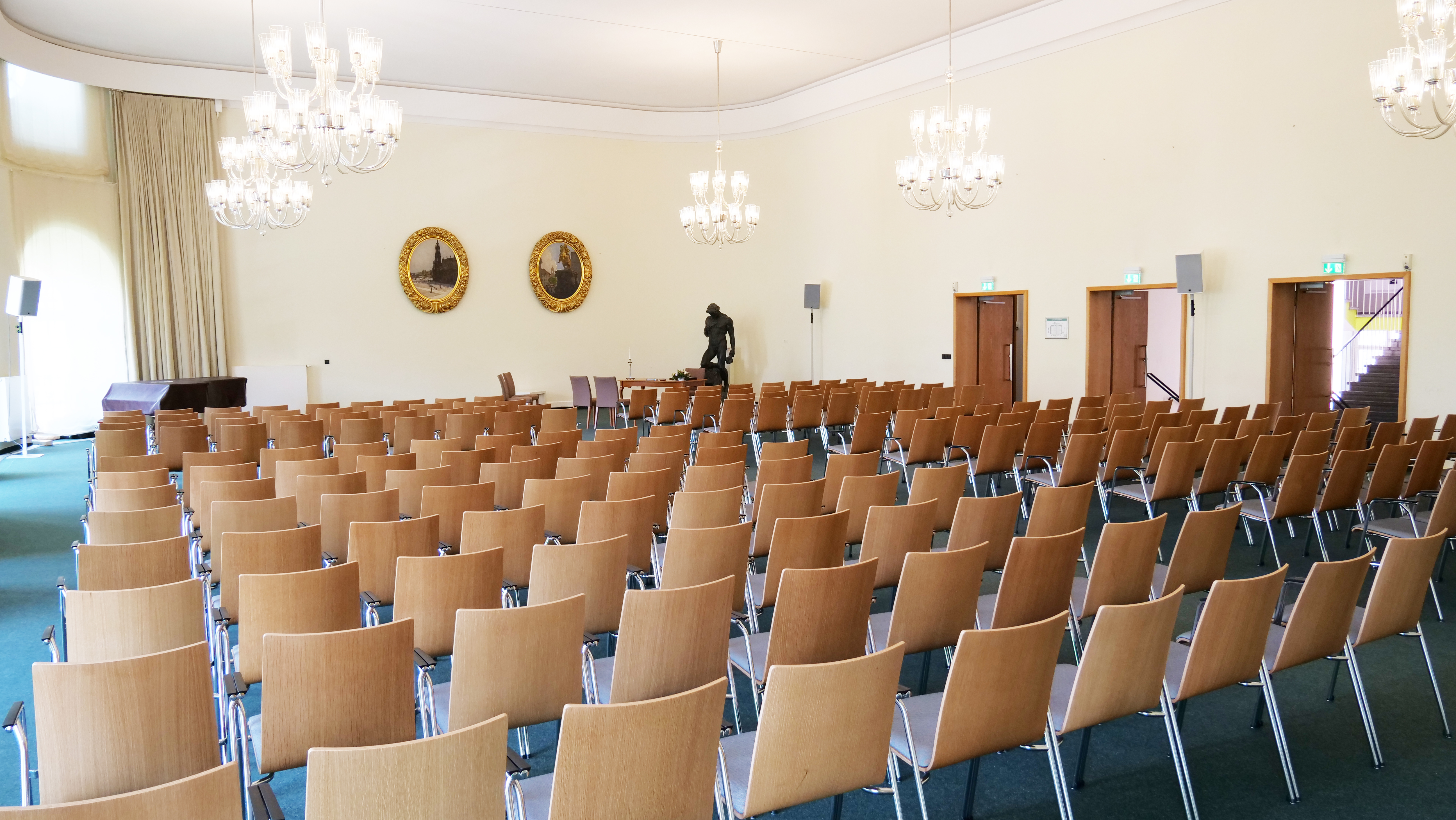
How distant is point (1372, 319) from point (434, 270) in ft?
44.1

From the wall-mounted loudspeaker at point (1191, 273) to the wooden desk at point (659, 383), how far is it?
669 centimetres

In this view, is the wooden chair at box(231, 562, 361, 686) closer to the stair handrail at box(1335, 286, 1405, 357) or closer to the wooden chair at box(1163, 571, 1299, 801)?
the wooden chair at box(1163, 571, 1299, 801)

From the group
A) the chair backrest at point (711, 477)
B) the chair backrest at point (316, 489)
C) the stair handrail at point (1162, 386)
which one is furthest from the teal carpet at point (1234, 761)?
the stair handrail at point (1162, 386)

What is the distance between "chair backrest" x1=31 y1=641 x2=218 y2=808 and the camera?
2.33 metres

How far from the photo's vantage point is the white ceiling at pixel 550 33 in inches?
478

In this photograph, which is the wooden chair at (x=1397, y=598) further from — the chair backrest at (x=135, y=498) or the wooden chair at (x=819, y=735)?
the chair backrest at (x=135, y=498)

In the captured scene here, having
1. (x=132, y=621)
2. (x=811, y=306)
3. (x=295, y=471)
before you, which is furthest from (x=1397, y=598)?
(x=811, y=306)

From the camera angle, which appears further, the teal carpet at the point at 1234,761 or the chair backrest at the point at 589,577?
the chair backrest at the point at 589,577

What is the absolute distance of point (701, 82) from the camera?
16.2m

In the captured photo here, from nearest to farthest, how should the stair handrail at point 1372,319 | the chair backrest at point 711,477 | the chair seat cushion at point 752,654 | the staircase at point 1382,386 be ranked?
the chair seat cushion at point 752,654
the chair backrest at point 711,477
the stair handrail at point 1372,319
the staircase at point 1382,386

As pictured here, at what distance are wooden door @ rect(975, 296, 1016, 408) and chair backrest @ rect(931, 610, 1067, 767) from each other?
11285 mm

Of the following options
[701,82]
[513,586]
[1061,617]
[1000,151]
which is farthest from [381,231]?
[1061,617]

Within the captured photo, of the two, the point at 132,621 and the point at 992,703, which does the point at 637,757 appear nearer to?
the point at 992,703

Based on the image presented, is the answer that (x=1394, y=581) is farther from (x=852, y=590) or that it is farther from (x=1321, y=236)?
(x=1321, y=236)
